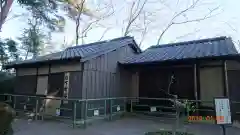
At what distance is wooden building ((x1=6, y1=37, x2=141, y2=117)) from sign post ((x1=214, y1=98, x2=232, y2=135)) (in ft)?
14.9

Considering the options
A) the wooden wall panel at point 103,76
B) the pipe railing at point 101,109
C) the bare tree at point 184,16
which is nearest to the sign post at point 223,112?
the pipe railing at point 101,109

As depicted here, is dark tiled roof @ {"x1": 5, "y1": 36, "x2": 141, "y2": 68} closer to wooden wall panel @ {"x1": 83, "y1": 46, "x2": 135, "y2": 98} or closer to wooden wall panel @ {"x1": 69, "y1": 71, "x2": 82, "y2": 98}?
wooden wall panel @ {"x1": 83, "y1": 46, "x2": 135, "y2": 98}

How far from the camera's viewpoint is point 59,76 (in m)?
8.27

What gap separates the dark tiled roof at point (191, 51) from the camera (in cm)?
802

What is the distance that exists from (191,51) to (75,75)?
17.9 ft

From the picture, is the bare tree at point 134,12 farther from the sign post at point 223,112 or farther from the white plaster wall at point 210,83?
the sign post at point 223,112

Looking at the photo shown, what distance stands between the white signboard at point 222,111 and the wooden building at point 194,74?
338 centimetres

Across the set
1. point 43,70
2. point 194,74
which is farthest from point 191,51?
point 43,70

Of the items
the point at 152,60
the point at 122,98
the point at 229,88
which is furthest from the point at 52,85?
the point at 229,88

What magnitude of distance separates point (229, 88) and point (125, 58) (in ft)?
16.2

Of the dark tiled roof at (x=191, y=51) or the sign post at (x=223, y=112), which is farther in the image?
the dark tiled roof at (x=191, y=51)

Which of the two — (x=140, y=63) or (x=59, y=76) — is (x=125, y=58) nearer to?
(x=140, y=63)

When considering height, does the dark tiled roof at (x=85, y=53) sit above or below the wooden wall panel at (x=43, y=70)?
above

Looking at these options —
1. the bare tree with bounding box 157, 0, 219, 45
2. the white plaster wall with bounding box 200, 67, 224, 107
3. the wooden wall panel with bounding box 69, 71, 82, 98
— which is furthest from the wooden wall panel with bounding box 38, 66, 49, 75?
the bare tree with bounding box 157, 0, 219, 45
